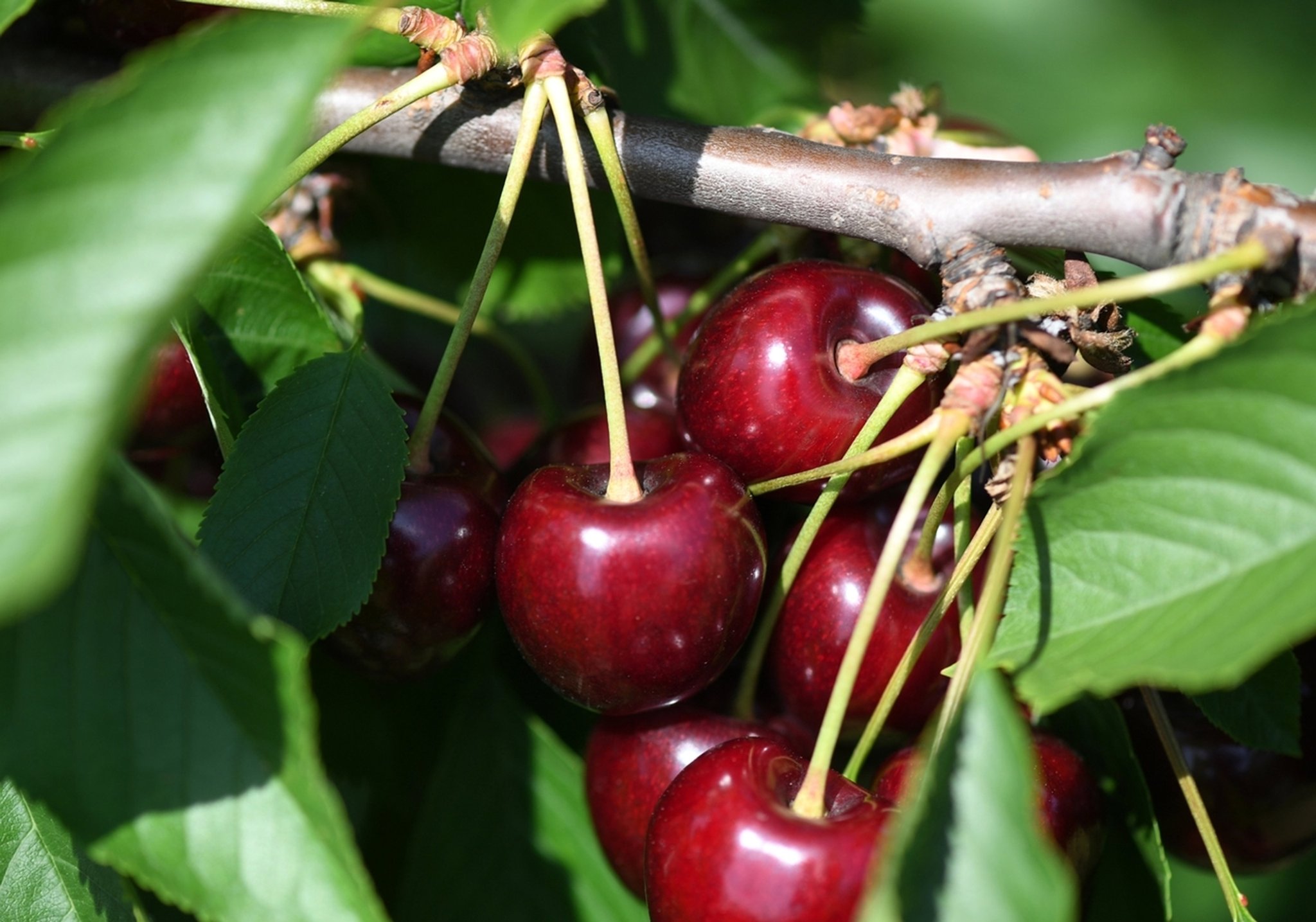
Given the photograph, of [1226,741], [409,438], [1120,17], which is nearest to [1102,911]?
[1226,741]

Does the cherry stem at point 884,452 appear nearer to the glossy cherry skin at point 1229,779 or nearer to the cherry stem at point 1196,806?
the cherry stem at point 1196,806

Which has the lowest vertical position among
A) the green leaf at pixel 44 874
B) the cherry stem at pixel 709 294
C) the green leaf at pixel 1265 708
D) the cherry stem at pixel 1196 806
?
the cherry stem at pixel 1196 806

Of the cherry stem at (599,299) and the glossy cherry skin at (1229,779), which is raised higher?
the cherry stem at (599,299)

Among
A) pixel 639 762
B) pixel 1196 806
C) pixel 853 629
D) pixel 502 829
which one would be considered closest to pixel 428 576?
pixel 639 762

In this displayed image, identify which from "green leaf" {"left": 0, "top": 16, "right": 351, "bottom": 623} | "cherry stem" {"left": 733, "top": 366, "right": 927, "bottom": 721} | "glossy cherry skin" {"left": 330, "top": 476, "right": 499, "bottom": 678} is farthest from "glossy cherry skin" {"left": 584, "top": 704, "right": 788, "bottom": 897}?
"green leaf" {"left": 0, "top": 16, "right": 351, "bottom": 623}

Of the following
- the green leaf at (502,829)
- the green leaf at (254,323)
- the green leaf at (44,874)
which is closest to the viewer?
the green leaf at (44,874)

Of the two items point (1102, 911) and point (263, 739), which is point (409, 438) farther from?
point (1102, 911)

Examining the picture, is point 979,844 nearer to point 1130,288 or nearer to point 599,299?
point 1130,288

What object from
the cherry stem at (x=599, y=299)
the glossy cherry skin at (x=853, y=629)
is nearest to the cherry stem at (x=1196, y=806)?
the glossy cherry skin at (x=853, y=629)
